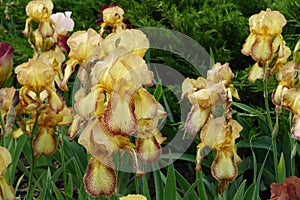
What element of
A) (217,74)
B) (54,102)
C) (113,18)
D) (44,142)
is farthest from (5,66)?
(113,18)

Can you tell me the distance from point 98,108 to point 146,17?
6.55ft

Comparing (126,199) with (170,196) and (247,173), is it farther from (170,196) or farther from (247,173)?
(247,173)

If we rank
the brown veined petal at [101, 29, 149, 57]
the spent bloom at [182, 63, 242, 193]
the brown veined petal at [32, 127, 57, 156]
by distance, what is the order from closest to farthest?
the brown veined petal at [101, 29, 149, 57] < the spent bloom at [182, 63, 242, 193] < the brown veined petal at [32, 127, 57, 156]

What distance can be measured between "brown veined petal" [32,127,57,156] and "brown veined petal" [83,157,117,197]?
0.53 metres

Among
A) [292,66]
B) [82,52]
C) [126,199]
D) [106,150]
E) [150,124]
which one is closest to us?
[126,199]

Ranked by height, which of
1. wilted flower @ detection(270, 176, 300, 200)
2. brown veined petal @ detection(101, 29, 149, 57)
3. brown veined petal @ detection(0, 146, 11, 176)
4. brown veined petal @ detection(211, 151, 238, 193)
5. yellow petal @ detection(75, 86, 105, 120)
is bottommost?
brown veined petal @ detection(211, 151, 238, 193)

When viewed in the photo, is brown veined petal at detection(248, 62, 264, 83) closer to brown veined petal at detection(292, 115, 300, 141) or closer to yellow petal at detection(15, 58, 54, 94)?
brown veined petal at detection(292, 115, 300, 141)

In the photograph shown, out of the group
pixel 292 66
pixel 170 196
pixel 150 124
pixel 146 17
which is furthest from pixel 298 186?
pixel 146 17

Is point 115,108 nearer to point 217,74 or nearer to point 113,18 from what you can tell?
point 217,74

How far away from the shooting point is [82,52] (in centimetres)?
171

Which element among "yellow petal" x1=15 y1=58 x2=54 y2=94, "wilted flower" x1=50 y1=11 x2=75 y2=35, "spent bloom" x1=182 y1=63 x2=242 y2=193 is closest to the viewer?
"spent bloom" x1=182 y1=63 x2=242 y2=193

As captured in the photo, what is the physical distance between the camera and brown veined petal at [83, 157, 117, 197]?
1332 millimetres

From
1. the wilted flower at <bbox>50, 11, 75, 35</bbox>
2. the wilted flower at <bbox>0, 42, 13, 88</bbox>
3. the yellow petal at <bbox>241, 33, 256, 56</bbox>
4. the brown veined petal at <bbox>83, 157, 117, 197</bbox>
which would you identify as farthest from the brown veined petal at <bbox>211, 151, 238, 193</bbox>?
the wilted flower at <bbox>50, 11, 75, 35</bbox>

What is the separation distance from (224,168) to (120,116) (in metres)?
0.51
